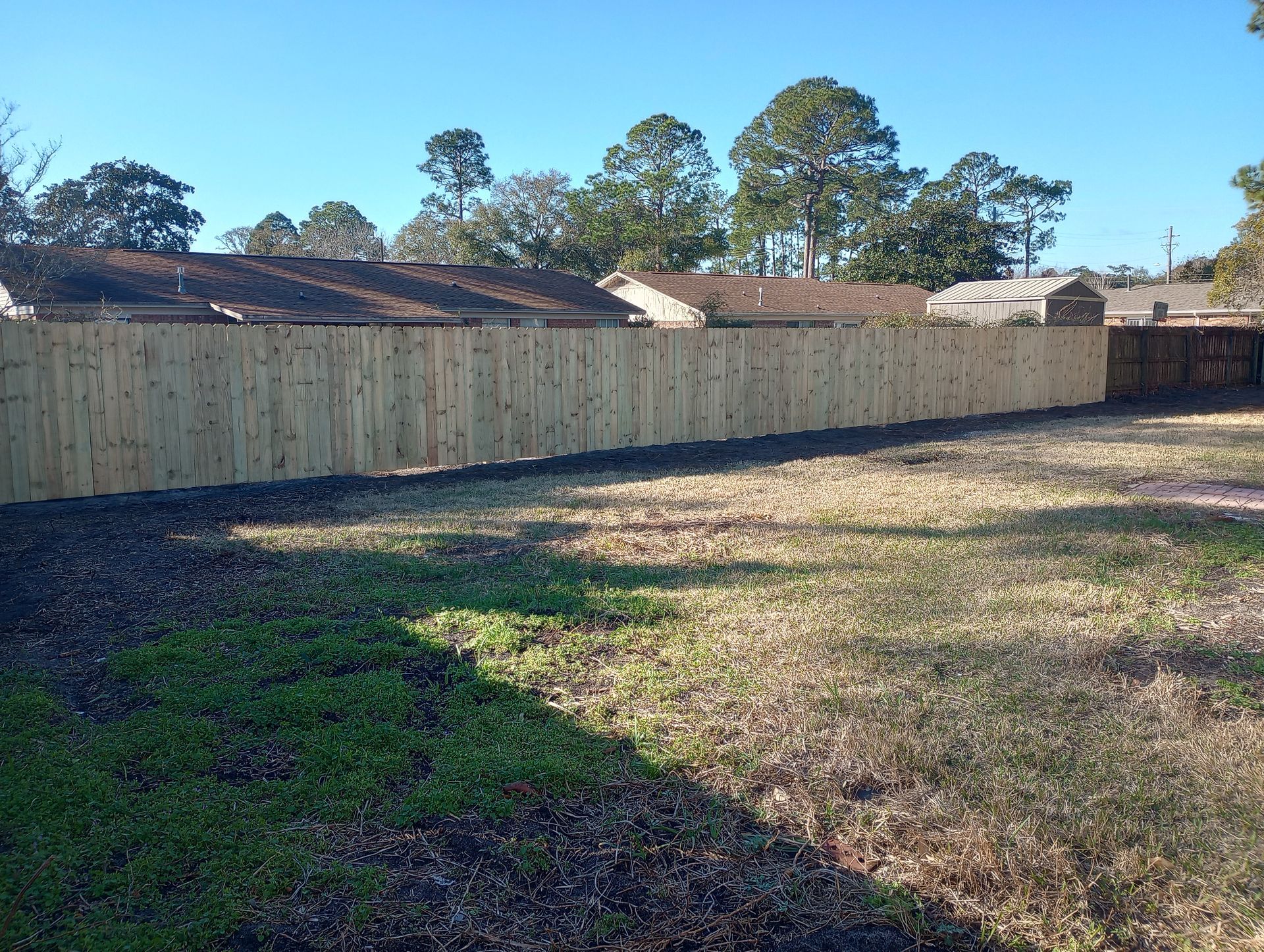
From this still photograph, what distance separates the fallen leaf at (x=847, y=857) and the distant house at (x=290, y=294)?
1706 centimetres

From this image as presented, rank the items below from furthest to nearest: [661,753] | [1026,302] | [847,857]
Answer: [1026,302], [661,753], [847,857]

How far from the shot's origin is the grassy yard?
2514 mm

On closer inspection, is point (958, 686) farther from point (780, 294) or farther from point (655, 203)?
point (655, 203)

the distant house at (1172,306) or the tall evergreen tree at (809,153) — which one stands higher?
the tall evergreen tree at (809,153)

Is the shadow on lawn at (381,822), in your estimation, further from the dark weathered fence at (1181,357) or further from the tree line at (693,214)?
the tree line at (693,214)

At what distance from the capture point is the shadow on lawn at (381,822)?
96.9 inches

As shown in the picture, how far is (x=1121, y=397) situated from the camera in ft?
64.4

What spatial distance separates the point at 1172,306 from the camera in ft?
144

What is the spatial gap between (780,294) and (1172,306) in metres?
21.6

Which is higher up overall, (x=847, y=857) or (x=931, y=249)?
(x=931, y=249)

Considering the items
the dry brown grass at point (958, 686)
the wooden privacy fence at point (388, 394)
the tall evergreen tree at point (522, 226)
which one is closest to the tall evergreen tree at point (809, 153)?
the tall evergreen tree at point (522, 226)

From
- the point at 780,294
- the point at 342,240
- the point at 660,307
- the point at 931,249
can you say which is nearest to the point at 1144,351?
the point at 780,294

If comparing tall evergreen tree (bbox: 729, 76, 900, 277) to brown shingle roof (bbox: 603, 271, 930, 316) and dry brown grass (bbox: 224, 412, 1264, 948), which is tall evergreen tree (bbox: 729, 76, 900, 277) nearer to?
brown shingle roof (bbox: 603, 271, 930, 316)

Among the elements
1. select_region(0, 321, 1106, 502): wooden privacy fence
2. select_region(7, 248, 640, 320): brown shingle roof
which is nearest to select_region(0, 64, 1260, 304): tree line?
select_region(7, 248, 640, 320): brown shingle roof
